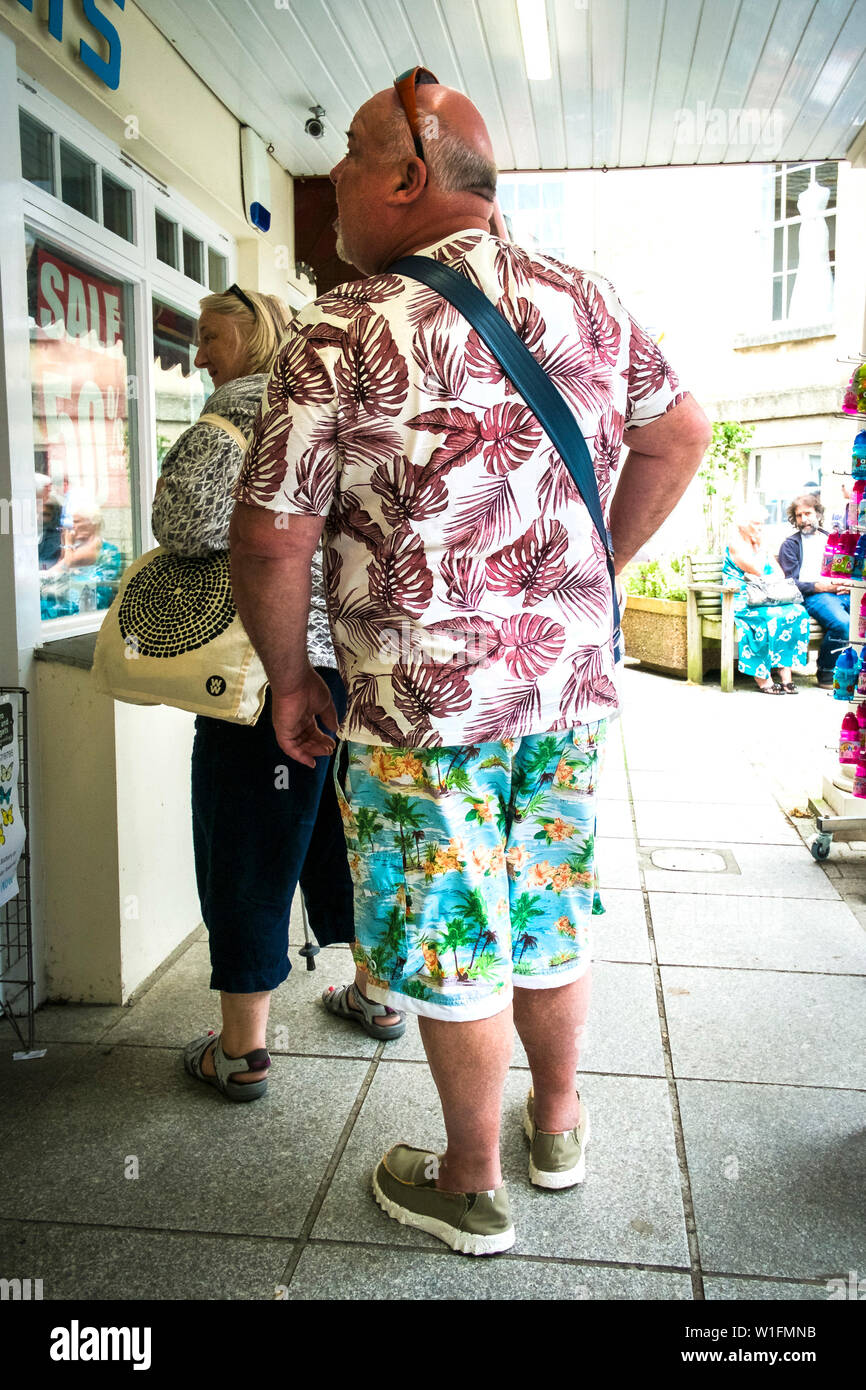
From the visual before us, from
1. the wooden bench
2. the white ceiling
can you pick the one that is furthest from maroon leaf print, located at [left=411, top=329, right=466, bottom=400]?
the wooden bench

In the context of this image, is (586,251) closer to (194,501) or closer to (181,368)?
(181,368)

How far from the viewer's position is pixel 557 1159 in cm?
208

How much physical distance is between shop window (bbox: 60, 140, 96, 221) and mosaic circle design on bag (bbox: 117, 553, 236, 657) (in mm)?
1667

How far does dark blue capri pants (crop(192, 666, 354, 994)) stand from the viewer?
232 centimetres

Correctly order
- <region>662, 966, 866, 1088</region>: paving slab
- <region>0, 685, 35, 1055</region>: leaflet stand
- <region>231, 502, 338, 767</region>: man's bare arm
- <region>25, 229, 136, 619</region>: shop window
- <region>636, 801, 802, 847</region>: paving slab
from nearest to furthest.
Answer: <region>231, 502, 338, 767</region>: man's bare arm, <region>662, 966, 866, 1088</region>: paving slab, <region>0, 685, 35, 1055</region>: leaflet stand, <region>25, 229, 136, 619</region>: shop window, <region>636, 801, 802, 847</region>: paving slab

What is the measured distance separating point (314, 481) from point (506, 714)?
476 millimetres

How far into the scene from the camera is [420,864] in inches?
68.1

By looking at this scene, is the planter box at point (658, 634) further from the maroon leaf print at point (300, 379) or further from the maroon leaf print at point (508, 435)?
the maroon leaf print at point (300, 379)

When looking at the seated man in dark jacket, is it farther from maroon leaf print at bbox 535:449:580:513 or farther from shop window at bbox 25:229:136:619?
maroon leaf print at bbox 535:449:580:513

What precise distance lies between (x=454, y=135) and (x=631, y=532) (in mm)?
788

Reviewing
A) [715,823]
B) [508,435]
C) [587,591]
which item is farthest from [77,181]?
[715,823]

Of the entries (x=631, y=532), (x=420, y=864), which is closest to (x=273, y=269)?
(x=631, y=532)

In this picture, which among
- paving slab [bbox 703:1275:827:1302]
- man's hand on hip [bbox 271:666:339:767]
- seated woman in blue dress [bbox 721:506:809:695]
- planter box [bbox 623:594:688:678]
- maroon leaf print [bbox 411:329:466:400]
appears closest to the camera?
maroon leaf print [bbox 411:329:466:400]

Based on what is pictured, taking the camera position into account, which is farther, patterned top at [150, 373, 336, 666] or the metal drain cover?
the metal drain cover
